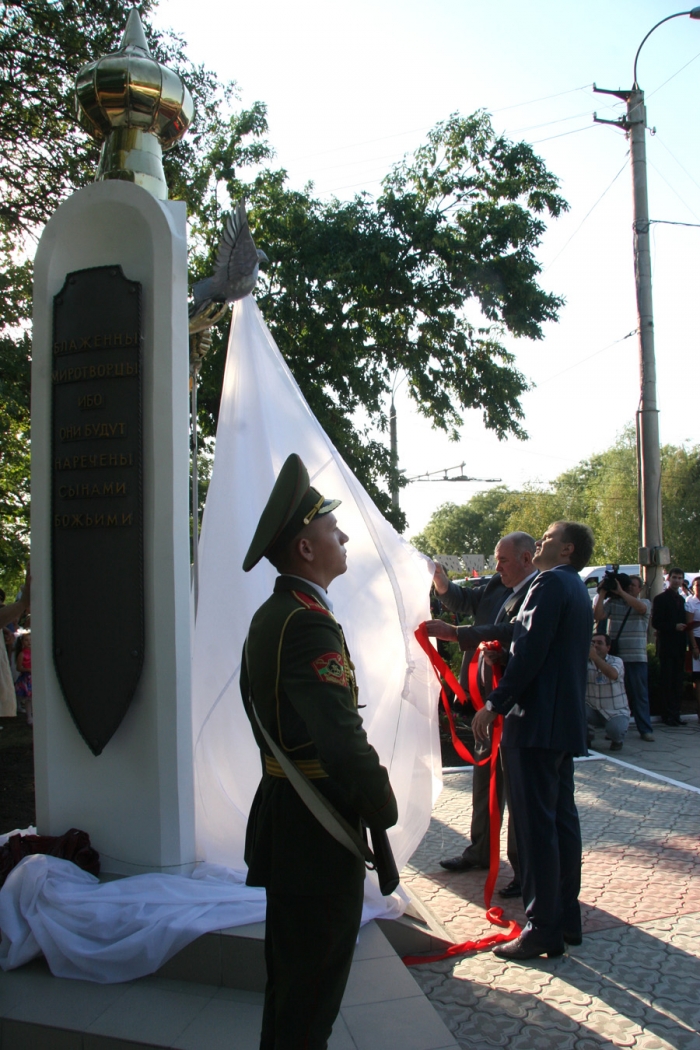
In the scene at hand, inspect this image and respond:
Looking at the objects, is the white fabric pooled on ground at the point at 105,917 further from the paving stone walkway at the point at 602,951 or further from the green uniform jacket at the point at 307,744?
the green uniform jacket at the point at 307,744

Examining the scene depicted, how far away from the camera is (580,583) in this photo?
4.00 metres

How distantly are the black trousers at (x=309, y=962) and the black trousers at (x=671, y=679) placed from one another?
8.85 meters

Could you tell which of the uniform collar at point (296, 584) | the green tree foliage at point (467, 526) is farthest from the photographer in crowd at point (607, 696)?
the green tree foliage at point (467, 526)

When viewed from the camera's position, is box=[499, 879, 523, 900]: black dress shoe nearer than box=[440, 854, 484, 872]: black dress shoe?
Yes

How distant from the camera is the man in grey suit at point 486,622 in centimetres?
436

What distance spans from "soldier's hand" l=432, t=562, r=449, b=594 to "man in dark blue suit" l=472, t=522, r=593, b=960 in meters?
0.64

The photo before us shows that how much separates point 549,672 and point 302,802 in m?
1.93

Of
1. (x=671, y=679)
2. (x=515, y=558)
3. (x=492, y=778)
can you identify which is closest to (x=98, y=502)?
(x=515, y=558)

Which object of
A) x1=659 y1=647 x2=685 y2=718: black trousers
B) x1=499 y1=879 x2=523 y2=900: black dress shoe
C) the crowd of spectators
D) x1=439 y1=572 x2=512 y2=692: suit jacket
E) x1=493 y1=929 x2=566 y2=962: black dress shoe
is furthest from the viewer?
x1=659 y1=647 x2=685 y2=718: black trousers

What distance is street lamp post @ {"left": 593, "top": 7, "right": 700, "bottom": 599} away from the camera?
38.1 ft

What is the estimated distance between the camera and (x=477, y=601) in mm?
5129

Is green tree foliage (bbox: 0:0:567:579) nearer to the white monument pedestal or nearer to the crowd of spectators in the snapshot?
the crowd of spectators

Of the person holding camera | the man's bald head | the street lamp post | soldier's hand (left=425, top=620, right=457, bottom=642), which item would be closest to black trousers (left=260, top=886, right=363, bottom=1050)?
soldier's hand (left=425, top=620, right=457, bottom=642)

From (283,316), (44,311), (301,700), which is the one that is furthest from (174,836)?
(283,316)
